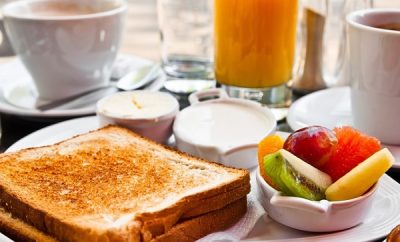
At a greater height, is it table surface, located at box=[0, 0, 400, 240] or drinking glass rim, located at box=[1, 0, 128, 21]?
drinking glass rim, located at box=[1, 0, 128, 21]

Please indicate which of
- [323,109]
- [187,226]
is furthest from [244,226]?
[323,109]

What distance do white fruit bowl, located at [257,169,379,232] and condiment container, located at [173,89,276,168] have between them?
17 cm

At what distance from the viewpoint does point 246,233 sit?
1.00 meters

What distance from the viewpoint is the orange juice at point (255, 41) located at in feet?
4.58

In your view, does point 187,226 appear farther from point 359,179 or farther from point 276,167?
point 359,179

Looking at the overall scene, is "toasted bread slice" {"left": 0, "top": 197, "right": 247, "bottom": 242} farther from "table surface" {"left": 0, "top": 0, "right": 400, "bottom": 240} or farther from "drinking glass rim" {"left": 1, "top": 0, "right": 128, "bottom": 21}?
"drinking glass rim" {"left": 1, "top": 0, "right": 128, "bottom": 21}

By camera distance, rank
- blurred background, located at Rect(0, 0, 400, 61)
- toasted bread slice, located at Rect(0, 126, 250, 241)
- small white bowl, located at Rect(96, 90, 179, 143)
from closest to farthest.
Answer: toasted bread slice, located at Rect(0, 126, 250, 241)
small white bowl, located at Rect(96, 90, 179, 143)
blurred background, located at Rect(0, 0, 400, 61)

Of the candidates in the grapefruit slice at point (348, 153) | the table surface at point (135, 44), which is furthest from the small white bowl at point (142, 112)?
the grapefruit slice at point (348, 153)

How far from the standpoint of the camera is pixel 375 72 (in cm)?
126

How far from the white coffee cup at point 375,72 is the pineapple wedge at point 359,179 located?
1.00 feet

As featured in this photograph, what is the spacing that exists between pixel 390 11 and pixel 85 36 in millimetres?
628

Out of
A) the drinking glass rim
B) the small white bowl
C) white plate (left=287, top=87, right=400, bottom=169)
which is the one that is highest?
the drinking glass rim

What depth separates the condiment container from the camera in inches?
46.1

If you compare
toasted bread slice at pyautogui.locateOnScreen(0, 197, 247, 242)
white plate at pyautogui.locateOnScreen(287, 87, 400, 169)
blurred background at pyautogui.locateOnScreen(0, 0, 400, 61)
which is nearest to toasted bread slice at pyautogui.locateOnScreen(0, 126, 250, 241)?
toasted bread slice at pyautogui.locateOnScreen(0, 197, 247, 242)
